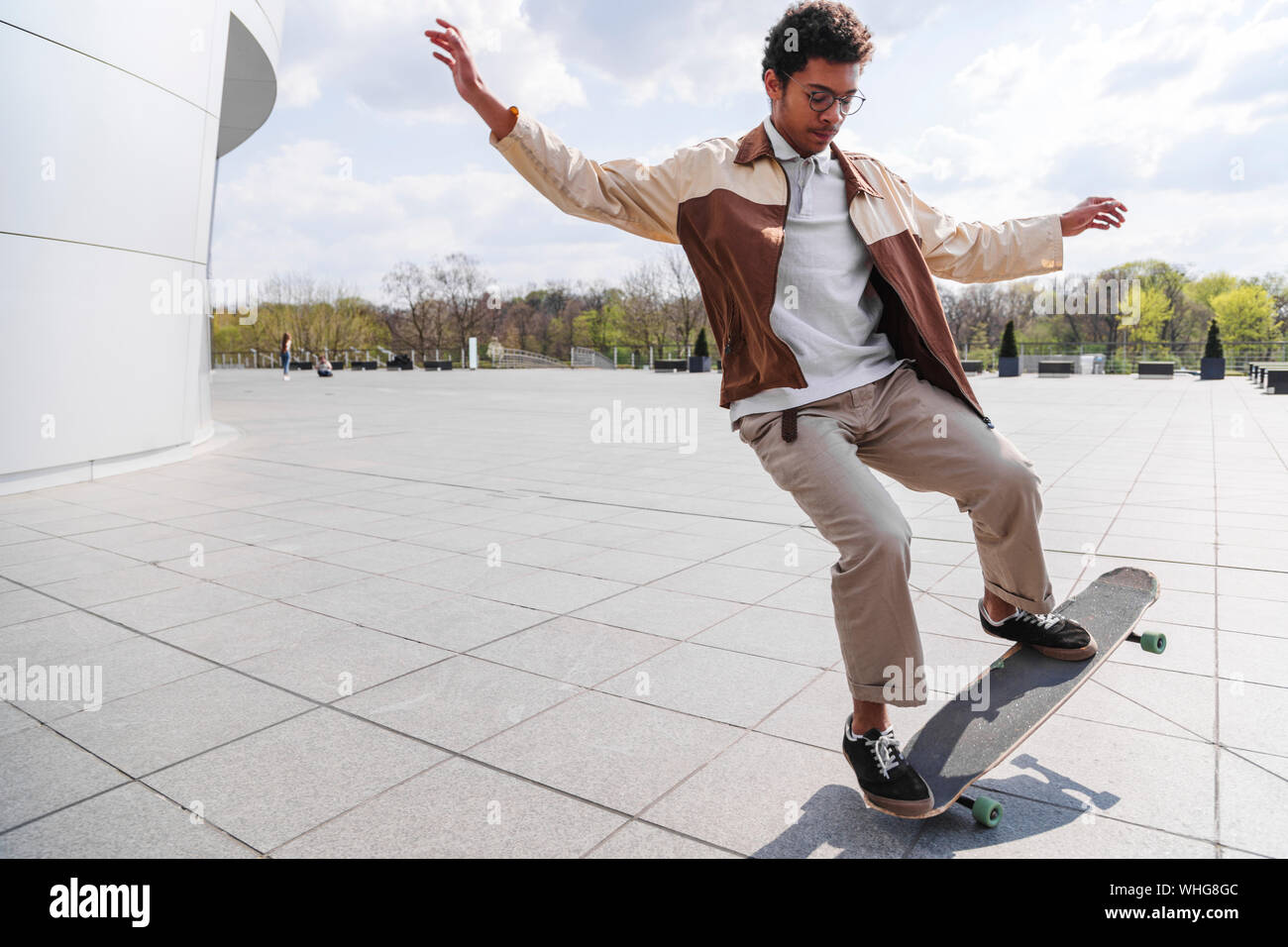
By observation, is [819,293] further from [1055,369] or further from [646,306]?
[646,306]

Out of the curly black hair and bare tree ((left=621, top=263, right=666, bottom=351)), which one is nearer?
the curly black hair

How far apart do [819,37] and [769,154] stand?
35 centimetres

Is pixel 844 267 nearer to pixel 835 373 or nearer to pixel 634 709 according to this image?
pixel 835 373

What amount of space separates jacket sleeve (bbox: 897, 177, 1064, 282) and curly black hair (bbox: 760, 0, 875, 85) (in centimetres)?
54

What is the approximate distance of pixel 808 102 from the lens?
266cm

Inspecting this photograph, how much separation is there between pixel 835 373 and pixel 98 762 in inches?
111

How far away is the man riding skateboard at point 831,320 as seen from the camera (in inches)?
98.7

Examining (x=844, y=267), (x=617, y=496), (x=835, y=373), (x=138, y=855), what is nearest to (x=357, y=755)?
(x=138, y=855)

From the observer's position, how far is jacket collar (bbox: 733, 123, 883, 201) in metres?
2.71

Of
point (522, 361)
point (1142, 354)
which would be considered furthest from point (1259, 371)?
point (522, 361)

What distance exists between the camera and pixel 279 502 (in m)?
8.10

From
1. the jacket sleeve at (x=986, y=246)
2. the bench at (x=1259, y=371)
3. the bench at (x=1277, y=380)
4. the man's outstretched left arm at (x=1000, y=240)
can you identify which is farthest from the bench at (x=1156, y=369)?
the jacket sleeve at (x=986, y=246)

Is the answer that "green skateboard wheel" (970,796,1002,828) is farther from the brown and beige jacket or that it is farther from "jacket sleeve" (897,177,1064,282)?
"jacket sleeve" (897,177,1064,282)

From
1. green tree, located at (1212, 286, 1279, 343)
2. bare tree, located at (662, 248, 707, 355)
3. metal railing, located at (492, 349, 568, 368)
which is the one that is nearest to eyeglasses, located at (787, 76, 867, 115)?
bare tree, located at (662, 248, 707, 355)
